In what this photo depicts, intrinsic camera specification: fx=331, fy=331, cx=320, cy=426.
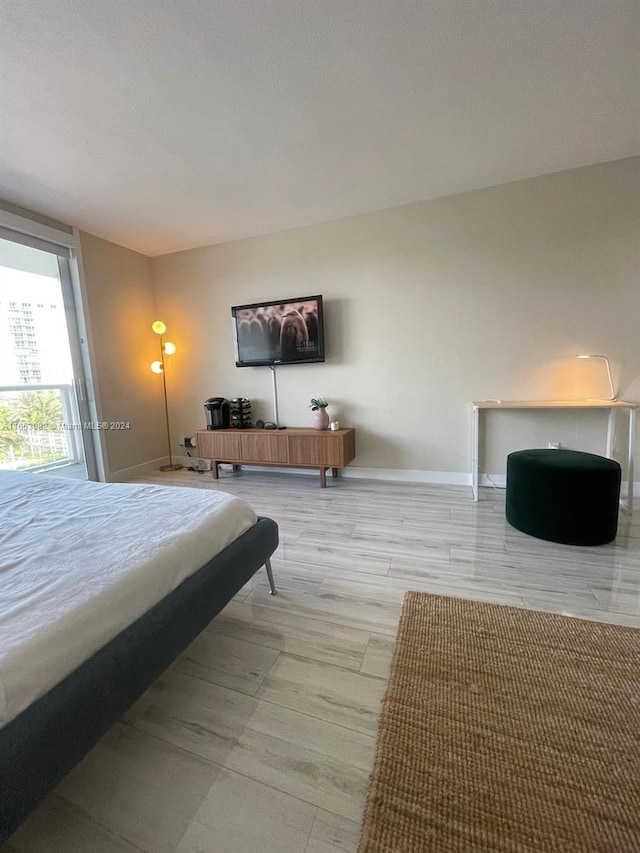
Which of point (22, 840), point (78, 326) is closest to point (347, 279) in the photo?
point (78, 326)

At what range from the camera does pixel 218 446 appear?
12.3ft

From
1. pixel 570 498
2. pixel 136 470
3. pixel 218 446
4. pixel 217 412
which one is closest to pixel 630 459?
pixel 570 498

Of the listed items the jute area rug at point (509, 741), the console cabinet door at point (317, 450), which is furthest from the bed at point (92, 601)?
the console cabinet door at point (317, 450)

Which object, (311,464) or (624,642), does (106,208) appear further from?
(624,642)

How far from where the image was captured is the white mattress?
0.79m

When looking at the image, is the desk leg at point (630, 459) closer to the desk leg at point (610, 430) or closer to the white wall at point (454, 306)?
the desk leg at point (610, 430)

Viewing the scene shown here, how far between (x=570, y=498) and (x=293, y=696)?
1965mm

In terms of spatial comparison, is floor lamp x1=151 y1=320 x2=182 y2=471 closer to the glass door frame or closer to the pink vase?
the glass door frame

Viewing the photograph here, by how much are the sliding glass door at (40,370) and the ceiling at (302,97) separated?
591mm

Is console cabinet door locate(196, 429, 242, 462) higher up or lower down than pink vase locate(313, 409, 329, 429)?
lower down

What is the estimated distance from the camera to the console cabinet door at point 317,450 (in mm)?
3310

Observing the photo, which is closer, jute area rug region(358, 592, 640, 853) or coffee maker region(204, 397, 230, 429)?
jute area rug region(358, 592, 640, 853)

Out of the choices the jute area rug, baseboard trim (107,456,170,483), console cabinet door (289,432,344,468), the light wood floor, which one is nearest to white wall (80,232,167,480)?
baseboard trim (107,456,170,483)

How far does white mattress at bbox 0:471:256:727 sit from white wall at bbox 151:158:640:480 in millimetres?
2277
